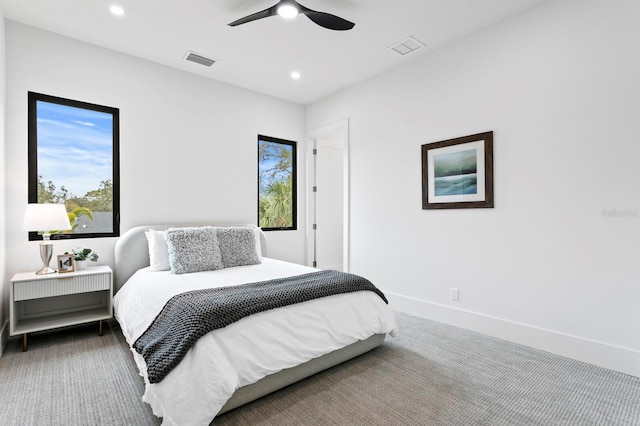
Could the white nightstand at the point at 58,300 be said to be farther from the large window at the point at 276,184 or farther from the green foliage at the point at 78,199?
the large window at the point at 276,184

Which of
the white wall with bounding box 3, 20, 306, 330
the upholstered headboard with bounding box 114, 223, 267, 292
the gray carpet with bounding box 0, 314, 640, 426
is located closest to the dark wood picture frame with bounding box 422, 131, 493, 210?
the gray carpet with bounding box 0, 314, 640, 426

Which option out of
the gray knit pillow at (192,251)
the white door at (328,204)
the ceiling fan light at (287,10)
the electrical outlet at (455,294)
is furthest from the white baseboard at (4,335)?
the electrical outlet at (455,294)

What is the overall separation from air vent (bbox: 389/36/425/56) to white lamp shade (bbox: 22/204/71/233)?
11.7 feet

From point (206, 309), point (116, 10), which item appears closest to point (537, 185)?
point (206, 309)

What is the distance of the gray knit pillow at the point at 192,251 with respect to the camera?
3150 millimetres

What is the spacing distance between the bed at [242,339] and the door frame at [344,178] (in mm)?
1531

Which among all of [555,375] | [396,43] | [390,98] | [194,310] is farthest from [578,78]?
[194,310]

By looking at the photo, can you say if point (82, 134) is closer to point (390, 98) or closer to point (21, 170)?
point (21, 170)

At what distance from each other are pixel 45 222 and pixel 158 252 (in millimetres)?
934

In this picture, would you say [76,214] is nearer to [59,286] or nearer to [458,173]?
[59,286]

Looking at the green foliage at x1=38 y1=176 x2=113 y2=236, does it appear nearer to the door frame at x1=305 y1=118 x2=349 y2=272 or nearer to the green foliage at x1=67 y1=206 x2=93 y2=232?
the green foliage at x1=67 y1=206 x2=93 y2=232

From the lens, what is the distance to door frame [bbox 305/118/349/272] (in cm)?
463

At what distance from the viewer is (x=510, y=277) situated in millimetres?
3033

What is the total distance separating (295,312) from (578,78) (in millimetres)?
2869
